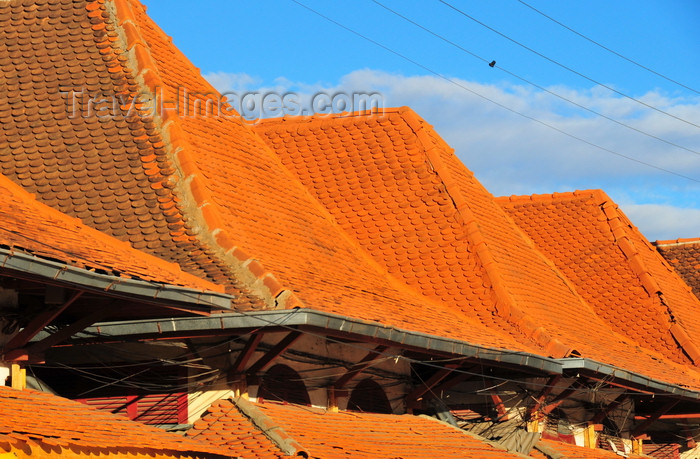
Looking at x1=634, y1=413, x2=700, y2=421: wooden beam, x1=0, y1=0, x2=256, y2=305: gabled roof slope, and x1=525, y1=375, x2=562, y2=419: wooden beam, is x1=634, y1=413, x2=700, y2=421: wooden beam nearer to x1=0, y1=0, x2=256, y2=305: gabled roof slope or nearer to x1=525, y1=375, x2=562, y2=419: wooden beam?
x1=525, y1=375, x2=562, y2=419: wooden beam

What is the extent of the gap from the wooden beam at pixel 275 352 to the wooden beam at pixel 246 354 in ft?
0.43

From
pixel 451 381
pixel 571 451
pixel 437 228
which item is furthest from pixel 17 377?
pixel 571 451

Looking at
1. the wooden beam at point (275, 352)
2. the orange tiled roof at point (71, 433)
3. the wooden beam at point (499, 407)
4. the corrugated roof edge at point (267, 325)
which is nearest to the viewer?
the orange tiled roof at point (71, 433)

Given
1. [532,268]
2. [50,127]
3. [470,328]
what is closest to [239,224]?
[50,127]

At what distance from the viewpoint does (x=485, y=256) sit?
15.2 metres

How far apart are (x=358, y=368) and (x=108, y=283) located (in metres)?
4.42

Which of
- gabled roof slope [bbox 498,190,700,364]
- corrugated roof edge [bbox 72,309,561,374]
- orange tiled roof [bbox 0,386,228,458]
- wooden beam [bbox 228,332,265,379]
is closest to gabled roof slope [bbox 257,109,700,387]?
gabled roof slope [bbox 498,190,700,364]

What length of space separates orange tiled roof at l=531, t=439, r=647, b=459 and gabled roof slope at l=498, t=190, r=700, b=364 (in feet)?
12.3

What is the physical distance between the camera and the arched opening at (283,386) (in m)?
11.1

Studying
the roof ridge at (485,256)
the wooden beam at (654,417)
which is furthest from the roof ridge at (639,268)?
the roof ridge at (485,256)

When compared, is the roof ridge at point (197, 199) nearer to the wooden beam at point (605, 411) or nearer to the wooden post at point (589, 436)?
the wooden post at point (589, 436)

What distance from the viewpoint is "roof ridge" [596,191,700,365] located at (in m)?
19.1

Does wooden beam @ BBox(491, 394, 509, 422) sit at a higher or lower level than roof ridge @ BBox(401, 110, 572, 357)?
lower

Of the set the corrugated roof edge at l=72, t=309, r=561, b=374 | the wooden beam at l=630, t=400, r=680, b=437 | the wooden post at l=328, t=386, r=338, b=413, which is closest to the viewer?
the corrugated roof edge at l=72, t=309, r=561, b=374
